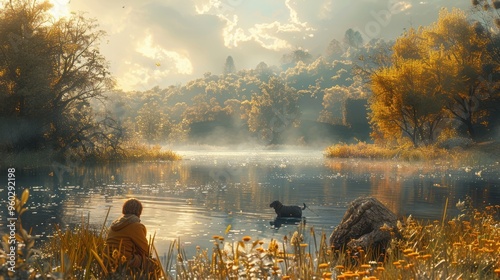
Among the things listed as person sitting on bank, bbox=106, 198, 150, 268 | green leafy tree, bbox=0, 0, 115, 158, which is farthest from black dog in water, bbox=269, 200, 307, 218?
green leafy tree, bbox=0, 0, 115, 158

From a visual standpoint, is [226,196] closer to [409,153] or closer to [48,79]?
[48,79]

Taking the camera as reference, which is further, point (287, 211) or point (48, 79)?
point (48, 79)

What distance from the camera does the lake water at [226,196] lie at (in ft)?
61.4

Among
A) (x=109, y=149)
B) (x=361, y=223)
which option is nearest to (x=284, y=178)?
(x=109, y=149)

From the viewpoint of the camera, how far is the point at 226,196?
28.7 meters

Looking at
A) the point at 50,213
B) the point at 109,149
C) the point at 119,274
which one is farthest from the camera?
the point at 109,149

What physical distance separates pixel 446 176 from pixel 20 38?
114 ft

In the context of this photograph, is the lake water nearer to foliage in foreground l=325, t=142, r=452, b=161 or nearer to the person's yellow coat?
the person's yellow coat

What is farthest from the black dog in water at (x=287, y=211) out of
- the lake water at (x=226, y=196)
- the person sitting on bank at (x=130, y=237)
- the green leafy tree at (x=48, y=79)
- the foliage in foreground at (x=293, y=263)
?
the green leafy tree at (x=48, y=79)

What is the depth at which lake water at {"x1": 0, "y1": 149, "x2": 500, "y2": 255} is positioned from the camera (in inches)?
736

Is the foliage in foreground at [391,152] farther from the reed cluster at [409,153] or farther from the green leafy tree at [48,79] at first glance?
the green leafy tree at [48,79]

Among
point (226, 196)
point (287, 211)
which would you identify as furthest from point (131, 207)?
point (226, 196)

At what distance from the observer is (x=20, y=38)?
148 feet

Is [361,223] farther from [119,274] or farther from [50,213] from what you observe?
[50,213]
